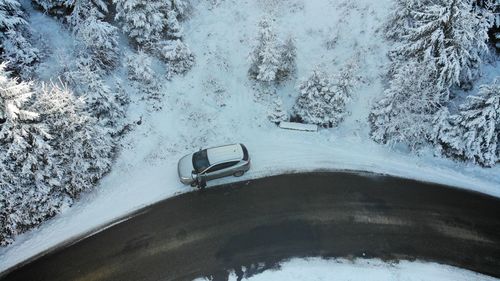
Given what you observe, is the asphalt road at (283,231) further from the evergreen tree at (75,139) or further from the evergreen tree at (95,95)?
the evergreen tree at (95,95)

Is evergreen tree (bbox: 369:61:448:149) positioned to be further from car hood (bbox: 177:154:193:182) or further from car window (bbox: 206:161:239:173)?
car hood (bbox: 177:154:193:182)

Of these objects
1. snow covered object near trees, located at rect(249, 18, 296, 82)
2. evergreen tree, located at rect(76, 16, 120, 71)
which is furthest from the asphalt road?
evergreen tree, located at rect(76, 16, 120, 71)

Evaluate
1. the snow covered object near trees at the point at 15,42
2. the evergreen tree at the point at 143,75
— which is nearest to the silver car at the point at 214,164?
the evergreen tree at the point at 143,75

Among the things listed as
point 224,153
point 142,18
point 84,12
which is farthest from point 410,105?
point 84,12

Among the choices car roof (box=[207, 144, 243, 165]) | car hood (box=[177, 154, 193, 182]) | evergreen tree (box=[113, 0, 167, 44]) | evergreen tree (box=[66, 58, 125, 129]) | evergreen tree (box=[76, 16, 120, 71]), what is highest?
evergreen tree (box=[113, 0, 167, 44])

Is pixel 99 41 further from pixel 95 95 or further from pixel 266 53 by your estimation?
pixel 266 53

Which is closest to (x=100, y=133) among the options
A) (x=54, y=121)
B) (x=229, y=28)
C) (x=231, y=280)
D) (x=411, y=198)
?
(x=54, y=121)
